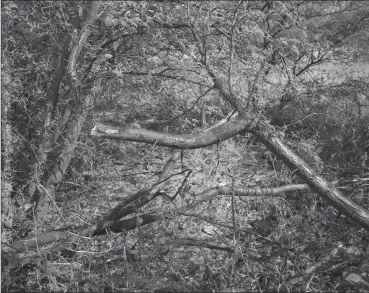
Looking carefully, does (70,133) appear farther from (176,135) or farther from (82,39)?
(176,135)

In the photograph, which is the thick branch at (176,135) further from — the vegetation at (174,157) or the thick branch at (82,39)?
the thick branch at (82,39)

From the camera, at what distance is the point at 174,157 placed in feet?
18.2

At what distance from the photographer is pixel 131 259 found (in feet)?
16.6

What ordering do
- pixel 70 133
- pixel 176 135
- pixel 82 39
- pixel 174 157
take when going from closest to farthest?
pixel 176 135 → pixel 82 39 → pixel 174 157 → pixel 70 133

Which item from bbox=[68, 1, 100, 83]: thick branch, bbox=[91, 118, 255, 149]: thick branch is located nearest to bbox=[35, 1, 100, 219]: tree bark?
bbox=[68, 1, 100, 83]: thick branch

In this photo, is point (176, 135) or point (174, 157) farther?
point (174, 157)

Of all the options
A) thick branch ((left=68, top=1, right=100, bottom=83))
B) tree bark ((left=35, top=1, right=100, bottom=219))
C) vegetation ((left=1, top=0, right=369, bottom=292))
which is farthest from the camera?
tree bark ((left=35, top=1, right=100, bottom=219))

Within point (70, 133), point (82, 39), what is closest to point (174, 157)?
point (70, 133)

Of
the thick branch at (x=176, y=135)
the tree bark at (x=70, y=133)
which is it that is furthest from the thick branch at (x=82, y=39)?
the thick branch at (x=176, y=135)

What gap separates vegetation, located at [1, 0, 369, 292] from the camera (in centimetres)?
480

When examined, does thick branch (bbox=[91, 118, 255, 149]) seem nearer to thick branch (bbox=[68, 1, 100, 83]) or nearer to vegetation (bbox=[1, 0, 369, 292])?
vegetation (bbox=[1, 0, 369, 292])

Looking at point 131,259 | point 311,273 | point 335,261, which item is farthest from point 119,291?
point 335,261

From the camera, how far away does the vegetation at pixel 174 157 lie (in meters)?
4.80

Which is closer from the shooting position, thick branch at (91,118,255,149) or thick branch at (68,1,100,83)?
thick branch at (91,118,255,149)
